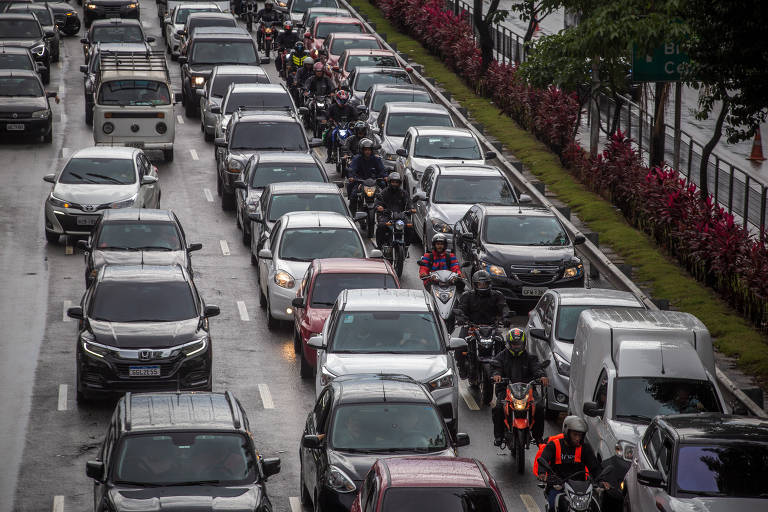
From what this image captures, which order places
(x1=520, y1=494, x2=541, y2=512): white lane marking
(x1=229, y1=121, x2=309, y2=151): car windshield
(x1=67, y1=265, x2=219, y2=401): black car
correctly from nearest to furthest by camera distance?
(x1=520, y1=494, x2=541, y2=512): white lane marking < (x1=67, y1=265, x2=219, y2=401): black car < (x1=229, y1=121, x2=309, y2=151): car windshield

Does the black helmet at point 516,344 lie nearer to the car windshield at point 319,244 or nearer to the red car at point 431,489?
the red car at point 431,489

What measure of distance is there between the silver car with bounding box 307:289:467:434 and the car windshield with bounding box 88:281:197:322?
7.01 feet

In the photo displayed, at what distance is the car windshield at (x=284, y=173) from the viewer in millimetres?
29922

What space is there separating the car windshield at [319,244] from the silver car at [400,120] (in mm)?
9464

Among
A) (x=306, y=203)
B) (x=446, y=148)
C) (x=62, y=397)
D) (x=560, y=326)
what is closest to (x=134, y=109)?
(x=446, y=148)

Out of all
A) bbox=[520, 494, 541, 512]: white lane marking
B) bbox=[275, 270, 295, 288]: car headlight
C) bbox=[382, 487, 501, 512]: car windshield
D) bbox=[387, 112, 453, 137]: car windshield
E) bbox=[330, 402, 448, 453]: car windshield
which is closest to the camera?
bbox=[382, 487, 501, 512]: car windshield

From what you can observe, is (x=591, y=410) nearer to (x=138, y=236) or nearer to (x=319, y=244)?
(x=319, y=244)

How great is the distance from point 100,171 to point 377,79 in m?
13.0

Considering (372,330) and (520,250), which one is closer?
(372,330)

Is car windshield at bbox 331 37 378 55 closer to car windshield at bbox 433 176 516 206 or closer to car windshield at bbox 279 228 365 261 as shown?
car windshield at bbox 433 176 516 206

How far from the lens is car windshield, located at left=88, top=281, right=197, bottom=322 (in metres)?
20.2

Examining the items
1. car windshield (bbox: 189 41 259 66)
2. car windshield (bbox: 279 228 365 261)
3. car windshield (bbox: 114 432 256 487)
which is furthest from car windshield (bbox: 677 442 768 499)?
car windshield (bbox: 189 41 259 66)

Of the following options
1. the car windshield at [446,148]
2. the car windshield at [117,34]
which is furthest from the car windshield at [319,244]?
the car windshield at [117,34]

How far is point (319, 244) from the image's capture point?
24.6m
